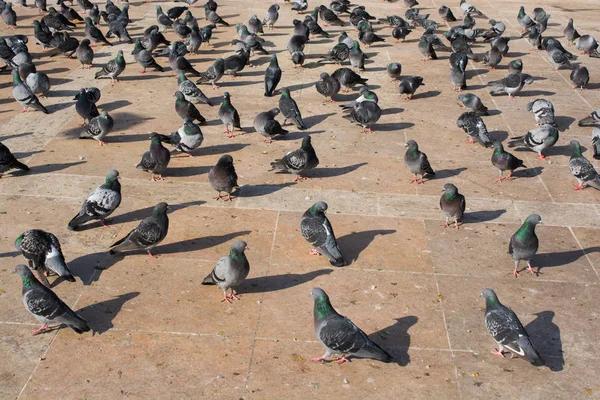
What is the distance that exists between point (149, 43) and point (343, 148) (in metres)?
9.63

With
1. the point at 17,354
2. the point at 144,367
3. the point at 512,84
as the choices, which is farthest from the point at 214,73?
the point at 144,367

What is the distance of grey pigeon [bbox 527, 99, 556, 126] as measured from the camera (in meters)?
16.3

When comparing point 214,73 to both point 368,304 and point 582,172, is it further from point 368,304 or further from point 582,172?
point 368,304

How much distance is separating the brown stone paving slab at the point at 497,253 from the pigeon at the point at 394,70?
8.58m

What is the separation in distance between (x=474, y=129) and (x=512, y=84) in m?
3.98

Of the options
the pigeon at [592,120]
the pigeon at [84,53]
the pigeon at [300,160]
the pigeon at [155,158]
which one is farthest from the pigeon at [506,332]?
the pigeon at [84,53]

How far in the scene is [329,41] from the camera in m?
24.9

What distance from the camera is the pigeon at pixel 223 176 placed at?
40.3 feet

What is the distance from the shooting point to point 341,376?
8273mm

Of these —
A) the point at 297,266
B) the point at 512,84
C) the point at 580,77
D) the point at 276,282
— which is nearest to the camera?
the point at 276,282

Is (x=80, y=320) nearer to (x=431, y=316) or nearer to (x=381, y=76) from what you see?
(x=431, y=316)

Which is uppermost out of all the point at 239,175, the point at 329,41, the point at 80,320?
the point at 80,320

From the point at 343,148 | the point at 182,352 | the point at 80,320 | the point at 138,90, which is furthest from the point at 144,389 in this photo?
the point at 138,90

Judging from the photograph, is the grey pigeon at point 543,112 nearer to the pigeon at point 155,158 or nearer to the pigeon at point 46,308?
the pigeon at point 155,158
